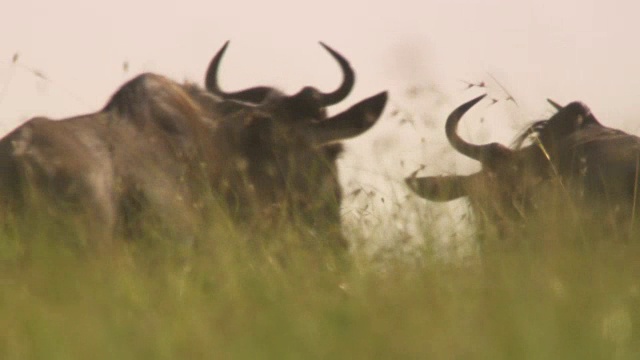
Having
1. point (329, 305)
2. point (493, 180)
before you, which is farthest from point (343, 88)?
point (329, 305)

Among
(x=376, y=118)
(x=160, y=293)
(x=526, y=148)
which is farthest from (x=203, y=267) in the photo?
(x=526, y=148)

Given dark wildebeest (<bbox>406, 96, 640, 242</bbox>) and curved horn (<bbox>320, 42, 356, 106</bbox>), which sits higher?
curved horn (<bbox>320, 42, 356, 106</bbox>)

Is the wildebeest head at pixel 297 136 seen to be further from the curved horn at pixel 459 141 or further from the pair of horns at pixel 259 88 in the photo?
the curved horn at pixel 459 141

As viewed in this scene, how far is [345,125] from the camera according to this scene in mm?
7922

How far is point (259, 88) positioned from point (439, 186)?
2415mm

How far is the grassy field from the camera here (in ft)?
9.68

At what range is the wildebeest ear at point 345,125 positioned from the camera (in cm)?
784

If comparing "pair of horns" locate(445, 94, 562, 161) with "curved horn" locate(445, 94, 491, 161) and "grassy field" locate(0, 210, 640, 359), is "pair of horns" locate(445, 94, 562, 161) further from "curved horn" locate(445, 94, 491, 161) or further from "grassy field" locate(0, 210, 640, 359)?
"grassy field" locate(0, 210, 640, 359)

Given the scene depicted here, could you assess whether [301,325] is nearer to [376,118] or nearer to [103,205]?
[103,205]

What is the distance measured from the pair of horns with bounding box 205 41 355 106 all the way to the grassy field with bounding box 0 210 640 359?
3.58 metres

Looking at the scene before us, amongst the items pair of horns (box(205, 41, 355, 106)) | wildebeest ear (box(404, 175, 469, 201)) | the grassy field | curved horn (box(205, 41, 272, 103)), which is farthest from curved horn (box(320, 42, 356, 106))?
the grassy field

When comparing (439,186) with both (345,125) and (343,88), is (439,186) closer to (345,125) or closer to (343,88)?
(345,125)

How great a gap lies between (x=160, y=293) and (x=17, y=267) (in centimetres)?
64

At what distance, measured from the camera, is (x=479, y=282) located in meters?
3.69
